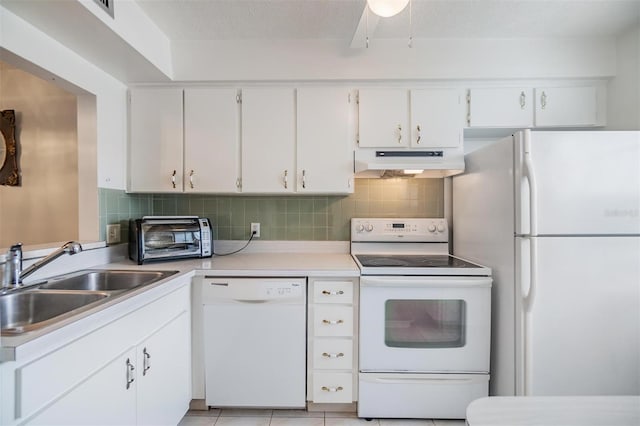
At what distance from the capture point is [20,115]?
7.00ft

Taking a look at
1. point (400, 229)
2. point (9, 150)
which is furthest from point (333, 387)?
point (9, 150)

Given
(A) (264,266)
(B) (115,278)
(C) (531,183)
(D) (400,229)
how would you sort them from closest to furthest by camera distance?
(C) (531,183)
(B) (115,278)
(A) (264,266)
(D) (400,229)

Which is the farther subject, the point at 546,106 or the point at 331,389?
the point at 546,106

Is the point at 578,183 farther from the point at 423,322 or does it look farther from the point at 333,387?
the point at 333,387

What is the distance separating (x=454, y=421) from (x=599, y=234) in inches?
49.7

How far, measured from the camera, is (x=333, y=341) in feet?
5.78

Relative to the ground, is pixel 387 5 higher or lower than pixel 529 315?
higher

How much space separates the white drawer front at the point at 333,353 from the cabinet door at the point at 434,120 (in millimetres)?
1356

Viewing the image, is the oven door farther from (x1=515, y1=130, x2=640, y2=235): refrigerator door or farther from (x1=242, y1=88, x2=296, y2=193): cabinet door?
(x1=242, y1=88, x2=296, y2=193): cabinet door

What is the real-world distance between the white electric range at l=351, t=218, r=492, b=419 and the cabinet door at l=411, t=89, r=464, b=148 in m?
0.86

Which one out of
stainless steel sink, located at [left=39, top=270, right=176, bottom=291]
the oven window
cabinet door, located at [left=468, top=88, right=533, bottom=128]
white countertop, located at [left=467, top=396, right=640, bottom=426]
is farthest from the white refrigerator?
stainless steel sink, located at [left=39, top=270, right=176, bottom=291]

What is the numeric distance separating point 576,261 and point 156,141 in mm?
2534

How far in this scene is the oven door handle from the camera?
5.60ft

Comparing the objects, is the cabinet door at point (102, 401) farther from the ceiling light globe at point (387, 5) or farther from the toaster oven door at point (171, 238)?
the ceiling light globe at point (387, 5)
